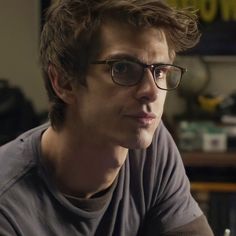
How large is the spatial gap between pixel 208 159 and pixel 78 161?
66.9 inches

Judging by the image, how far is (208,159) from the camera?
2883mm

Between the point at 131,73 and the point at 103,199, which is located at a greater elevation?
the point at 131,73

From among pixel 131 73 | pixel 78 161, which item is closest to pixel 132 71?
pixel 131 73

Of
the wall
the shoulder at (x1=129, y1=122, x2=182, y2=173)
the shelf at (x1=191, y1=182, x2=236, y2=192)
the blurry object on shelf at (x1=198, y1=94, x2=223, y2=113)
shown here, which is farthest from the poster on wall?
the shoulder at (x1=129, y1=122, x2=182, y2=173)

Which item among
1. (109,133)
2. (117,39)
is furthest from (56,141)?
(117,39)

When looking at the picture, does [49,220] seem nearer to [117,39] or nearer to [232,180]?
[117,39]

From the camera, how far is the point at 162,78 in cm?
119

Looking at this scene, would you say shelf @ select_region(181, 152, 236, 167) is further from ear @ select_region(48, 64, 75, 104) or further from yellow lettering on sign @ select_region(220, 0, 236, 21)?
ear @ select_region(48, 64, 75, 104)

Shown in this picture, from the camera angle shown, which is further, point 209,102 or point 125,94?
point 209,102

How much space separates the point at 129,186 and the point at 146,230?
0.11m

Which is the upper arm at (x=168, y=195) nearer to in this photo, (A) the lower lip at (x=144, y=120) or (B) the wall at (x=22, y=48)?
(A) the lower lip at (x=144, y=120)

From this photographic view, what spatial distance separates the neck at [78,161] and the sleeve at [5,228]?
0.15m

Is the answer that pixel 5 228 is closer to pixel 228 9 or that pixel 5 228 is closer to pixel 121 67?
pixel 121 67

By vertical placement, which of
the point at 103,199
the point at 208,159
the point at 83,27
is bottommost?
the point at 208,159
